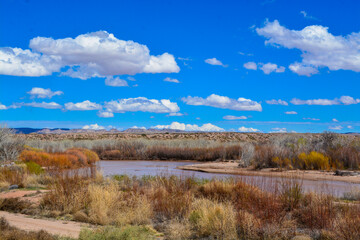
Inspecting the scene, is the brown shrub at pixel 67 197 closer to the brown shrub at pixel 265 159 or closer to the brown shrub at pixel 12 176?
the brown shrub at pixel 12 176

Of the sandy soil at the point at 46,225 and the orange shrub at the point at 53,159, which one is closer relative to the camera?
the sandy soil at the point at 46,225

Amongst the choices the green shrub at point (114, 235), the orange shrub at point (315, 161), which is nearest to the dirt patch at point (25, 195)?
the green shrub at point (114, 235)

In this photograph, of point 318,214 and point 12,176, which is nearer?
point 318,214

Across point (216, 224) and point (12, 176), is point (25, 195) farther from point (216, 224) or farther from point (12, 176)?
point (216, 224)

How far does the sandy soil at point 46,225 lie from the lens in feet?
36.5

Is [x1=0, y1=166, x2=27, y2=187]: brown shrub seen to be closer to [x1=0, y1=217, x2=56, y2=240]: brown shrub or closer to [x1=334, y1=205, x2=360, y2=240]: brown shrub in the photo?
[x1=0, y1=217, x2=56, y2=240]: brown shrub

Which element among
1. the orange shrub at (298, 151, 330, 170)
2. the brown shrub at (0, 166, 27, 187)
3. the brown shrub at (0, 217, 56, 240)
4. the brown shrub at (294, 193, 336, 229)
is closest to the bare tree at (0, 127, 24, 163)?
the brown shrub at (0, 166, 27, 187)

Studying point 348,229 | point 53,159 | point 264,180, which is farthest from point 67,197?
point 53,159

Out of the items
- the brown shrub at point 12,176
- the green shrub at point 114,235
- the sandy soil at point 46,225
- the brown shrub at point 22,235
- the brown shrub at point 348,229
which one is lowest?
the sandy soil at point 46,225

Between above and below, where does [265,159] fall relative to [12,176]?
above

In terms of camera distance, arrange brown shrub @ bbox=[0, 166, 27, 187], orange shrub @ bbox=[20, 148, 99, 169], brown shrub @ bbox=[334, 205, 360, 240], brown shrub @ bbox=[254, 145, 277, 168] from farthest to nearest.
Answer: brown shrub @ bbox=[254, 145, 277, 168]
orange shrub @ bbox=[20, 148, 99, 169]
brown shrub @ bbox=[0, 166, 27, 187]
brown shrub @ bbox=[334, 205, 360, 240]

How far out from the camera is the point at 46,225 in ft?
39.7

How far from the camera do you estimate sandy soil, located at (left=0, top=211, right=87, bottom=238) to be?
438 inches

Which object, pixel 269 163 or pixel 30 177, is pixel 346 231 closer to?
pixel 30 177
